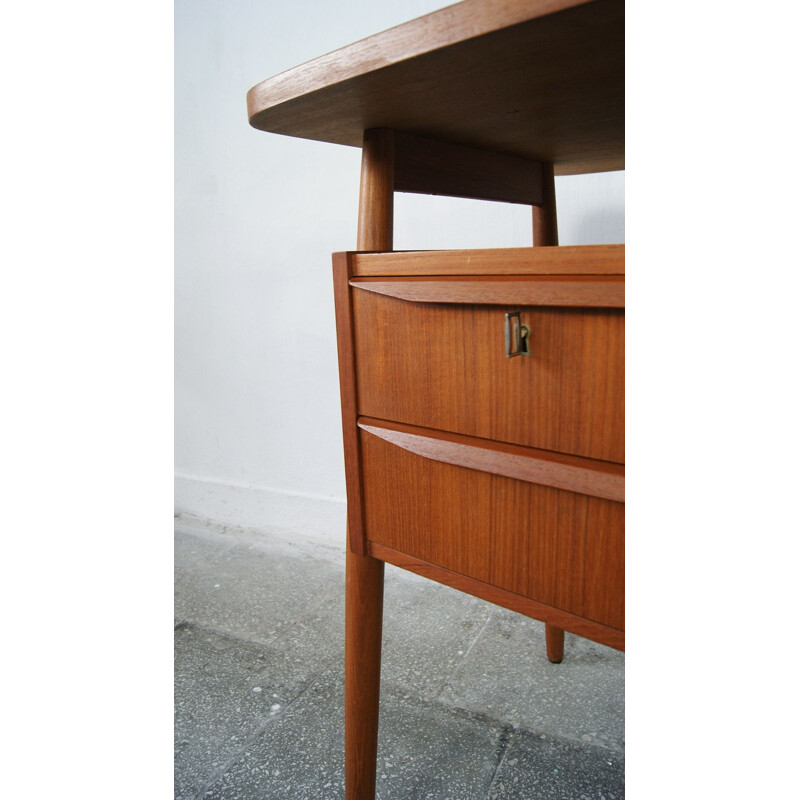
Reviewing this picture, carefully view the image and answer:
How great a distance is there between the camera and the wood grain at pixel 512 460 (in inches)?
20.2

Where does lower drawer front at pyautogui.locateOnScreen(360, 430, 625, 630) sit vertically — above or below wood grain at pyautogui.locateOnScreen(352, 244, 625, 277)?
below

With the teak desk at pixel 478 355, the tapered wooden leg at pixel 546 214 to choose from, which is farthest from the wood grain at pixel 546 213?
the teak desk at pixel 478 355

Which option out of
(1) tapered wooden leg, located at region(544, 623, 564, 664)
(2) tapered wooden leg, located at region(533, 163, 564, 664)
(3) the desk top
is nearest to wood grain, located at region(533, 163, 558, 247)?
(2) tapered wooden leg, located at region(533, 163, 564, 664)

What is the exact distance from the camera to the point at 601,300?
1.58 feet

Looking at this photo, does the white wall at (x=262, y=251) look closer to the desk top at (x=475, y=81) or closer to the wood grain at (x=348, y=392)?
the desk top at (x=475, y=81)

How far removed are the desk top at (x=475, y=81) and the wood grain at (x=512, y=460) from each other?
0.32 m

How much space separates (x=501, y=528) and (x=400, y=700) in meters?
0.67

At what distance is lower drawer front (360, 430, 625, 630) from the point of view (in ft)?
1.74

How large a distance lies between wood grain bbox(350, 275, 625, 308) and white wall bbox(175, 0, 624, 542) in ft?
2.90

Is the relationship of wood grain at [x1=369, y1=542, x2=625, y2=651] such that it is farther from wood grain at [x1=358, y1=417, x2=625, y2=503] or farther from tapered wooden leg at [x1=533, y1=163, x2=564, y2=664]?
tapered wooden leg at [x1=533, y1=163, x2=564, y2=664]
